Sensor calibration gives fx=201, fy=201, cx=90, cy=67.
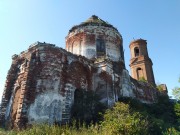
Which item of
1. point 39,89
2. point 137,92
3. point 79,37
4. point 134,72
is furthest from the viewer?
point 134,72

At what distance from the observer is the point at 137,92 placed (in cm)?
2208

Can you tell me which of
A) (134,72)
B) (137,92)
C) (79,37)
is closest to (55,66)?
(79,37)

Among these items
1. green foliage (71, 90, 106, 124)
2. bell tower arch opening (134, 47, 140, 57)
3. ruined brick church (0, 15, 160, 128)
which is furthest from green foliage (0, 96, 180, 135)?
bell tower arch opening (134, 47, 140, 57)

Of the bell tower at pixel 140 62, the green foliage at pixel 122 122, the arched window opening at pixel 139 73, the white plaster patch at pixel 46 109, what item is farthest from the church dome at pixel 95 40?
the arched window opening at pixel 139 73

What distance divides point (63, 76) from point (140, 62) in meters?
20.6

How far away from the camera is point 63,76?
44.5ft

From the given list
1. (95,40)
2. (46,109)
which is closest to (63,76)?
(46,109)

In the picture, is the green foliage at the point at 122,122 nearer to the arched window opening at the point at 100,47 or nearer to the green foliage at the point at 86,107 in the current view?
the green foliage at the point at 86,107

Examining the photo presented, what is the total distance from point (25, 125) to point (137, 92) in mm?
13865

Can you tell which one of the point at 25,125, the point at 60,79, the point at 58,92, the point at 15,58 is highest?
the point at 15,58

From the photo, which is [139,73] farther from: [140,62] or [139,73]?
[140,62]

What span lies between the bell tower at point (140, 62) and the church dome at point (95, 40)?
470 inches

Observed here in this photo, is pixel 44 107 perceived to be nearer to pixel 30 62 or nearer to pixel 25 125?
pixel 25 125

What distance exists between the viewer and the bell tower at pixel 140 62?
30.7 metres
